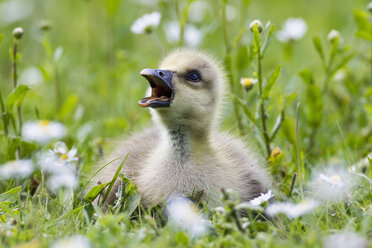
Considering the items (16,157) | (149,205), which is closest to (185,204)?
(149,205)

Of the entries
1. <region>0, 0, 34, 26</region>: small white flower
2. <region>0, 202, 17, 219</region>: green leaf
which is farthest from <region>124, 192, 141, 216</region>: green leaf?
<region>0, 0, 34, 26</region>: small white flower

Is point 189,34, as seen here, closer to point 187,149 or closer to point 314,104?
point 314,104

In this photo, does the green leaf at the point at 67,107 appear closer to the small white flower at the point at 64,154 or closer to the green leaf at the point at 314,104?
the small white flower at the point at 64,154

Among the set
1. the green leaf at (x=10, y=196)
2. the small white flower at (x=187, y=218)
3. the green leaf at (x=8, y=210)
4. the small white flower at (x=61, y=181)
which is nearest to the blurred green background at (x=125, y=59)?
the small white flower at (x=61, y=181)

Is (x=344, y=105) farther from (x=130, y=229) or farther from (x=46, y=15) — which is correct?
(x=46, y=15)

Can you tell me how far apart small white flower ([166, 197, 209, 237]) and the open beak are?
508 mm

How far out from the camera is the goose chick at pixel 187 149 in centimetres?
301

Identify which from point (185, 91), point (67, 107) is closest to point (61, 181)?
point (185, 91)

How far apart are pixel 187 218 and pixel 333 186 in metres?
0.84

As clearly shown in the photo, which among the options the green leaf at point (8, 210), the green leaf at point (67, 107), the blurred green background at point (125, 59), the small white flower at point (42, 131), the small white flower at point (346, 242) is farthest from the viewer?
the blurred green background at point (125, 59)

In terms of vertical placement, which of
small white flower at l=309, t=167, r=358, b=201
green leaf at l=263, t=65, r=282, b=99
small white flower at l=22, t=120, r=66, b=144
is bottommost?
small white flower at l=309, t=167, r=358, b=201

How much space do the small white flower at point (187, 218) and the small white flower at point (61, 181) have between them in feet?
2.14

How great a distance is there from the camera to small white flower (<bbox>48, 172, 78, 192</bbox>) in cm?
317

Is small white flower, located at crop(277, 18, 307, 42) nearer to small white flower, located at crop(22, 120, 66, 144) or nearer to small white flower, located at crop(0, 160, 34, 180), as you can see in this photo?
small white flower, located at crop(22, 120, 66, 144)
